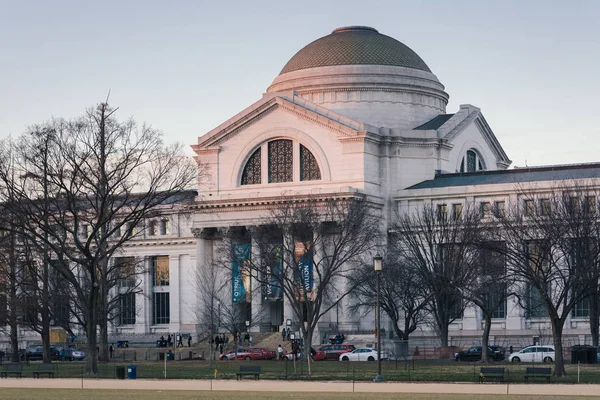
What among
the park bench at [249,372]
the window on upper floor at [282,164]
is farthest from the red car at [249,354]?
the park bench at [249,372]

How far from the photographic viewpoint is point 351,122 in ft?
397

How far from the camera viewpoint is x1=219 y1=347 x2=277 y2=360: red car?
9842cm

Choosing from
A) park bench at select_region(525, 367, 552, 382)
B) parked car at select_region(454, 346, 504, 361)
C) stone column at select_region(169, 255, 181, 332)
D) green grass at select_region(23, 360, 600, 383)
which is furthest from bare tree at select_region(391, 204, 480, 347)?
stone column at select_region(169, 255, 181, 332)

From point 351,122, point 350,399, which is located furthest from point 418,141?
point 350,399

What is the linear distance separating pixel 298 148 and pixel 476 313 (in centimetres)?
2310

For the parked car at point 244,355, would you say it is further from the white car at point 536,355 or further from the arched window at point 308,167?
the arched window at point 308,167

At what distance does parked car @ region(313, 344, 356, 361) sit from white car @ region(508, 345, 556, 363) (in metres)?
14.2

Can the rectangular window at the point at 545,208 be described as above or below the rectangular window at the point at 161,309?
above

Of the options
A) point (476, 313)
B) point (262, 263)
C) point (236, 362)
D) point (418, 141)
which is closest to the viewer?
point (236, 362)

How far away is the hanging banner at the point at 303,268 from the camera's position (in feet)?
311

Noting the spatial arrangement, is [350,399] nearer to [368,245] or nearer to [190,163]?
[190,163]

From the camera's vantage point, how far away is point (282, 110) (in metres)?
125

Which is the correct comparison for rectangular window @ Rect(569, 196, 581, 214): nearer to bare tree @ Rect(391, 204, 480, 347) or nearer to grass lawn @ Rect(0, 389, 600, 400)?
bare tree @ Rect(391, 204, 480, 347)

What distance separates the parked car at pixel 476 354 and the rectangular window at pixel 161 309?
48787 mm
